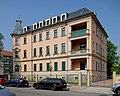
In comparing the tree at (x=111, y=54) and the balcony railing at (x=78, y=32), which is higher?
the balcony railing at (x=78, y=32)

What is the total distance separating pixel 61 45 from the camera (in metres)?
45.1

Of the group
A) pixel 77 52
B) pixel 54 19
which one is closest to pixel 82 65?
pixel 77 52

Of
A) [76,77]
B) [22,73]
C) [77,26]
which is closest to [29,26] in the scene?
[22,73]

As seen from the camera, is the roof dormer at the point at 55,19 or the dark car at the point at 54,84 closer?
the dark car at the point at 54,84

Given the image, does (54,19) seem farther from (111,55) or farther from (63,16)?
(111,55)

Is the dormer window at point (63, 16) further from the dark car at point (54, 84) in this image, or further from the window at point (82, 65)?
the dark car at point (54, 84)

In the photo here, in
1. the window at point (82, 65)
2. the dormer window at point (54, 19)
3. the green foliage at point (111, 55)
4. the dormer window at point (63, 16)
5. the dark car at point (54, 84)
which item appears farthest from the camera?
the green foliage at point (111, 55)

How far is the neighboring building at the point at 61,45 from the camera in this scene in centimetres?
4009

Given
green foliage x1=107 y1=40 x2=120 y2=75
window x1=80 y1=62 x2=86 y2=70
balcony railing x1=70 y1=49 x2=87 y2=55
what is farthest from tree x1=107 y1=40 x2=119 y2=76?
balcony railing x1=70 y1=49 x2=87 y2=55

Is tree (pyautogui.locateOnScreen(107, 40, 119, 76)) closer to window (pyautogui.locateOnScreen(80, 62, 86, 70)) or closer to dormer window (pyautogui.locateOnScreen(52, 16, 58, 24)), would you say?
dormer window (pyautogui.locateOnScreen(52, 16, 58, 24))

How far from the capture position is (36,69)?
5116cm

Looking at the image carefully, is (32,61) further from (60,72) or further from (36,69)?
(60,72)

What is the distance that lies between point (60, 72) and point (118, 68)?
39.9 meters

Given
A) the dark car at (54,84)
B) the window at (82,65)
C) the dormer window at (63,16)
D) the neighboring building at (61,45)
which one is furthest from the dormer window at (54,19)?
the dark car at (54,84)
